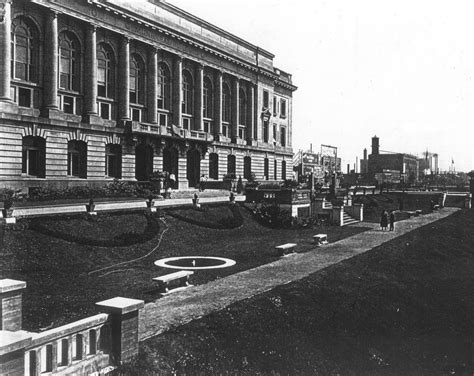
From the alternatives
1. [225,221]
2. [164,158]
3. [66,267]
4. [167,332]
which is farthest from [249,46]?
[167,332]

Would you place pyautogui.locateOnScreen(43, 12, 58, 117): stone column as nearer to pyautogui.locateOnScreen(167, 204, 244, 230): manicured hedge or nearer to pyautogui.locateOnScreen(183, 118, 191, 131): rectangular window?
pyautogui.locateOnScreen(167, 204, 244, 230): manicured hedge

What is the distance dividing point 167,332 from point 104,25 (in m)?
34.3

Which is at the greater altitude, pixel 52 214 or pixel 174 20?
pixel 174 20

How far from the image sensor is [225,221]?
94.4 feet

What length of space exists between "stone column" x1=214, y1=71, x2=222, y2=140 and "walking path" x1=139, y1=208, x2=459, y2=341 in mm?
33566

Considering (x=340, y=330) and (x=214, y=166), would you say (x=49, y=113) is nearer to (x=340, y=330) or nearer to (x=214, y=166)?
(x=214, y=166)

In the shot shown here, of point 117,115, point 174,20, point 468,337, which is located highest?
point 174,20

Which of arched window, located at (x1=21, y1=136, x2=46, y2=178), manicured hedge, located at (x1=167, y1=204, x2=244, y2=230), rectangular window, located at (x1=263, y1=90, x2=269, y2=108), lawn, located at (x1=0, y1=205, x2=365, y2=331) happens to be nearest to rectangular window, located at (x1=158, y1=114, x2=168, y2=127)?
arched window, located at (x1=21, y1=136, x2=46, y2=178)

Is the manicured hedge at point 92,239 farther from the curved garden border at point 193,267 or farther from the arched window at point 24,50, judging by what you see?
the arched window at point 24,50

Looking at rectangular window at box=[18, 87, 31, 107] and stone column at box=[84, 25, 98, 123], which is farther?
stone column at box=[84, 25, 98, 123]

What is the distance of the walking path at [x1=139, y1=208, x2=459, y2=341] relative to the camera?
1088cm

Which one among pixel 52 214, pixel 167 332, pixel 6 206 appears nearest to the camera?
pixel 167 332

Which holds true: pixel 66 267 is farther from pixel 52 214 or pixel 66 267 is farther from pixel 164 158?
pixel 164 158

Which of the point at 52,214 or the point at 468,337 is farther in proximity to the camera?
the point at 52,214
